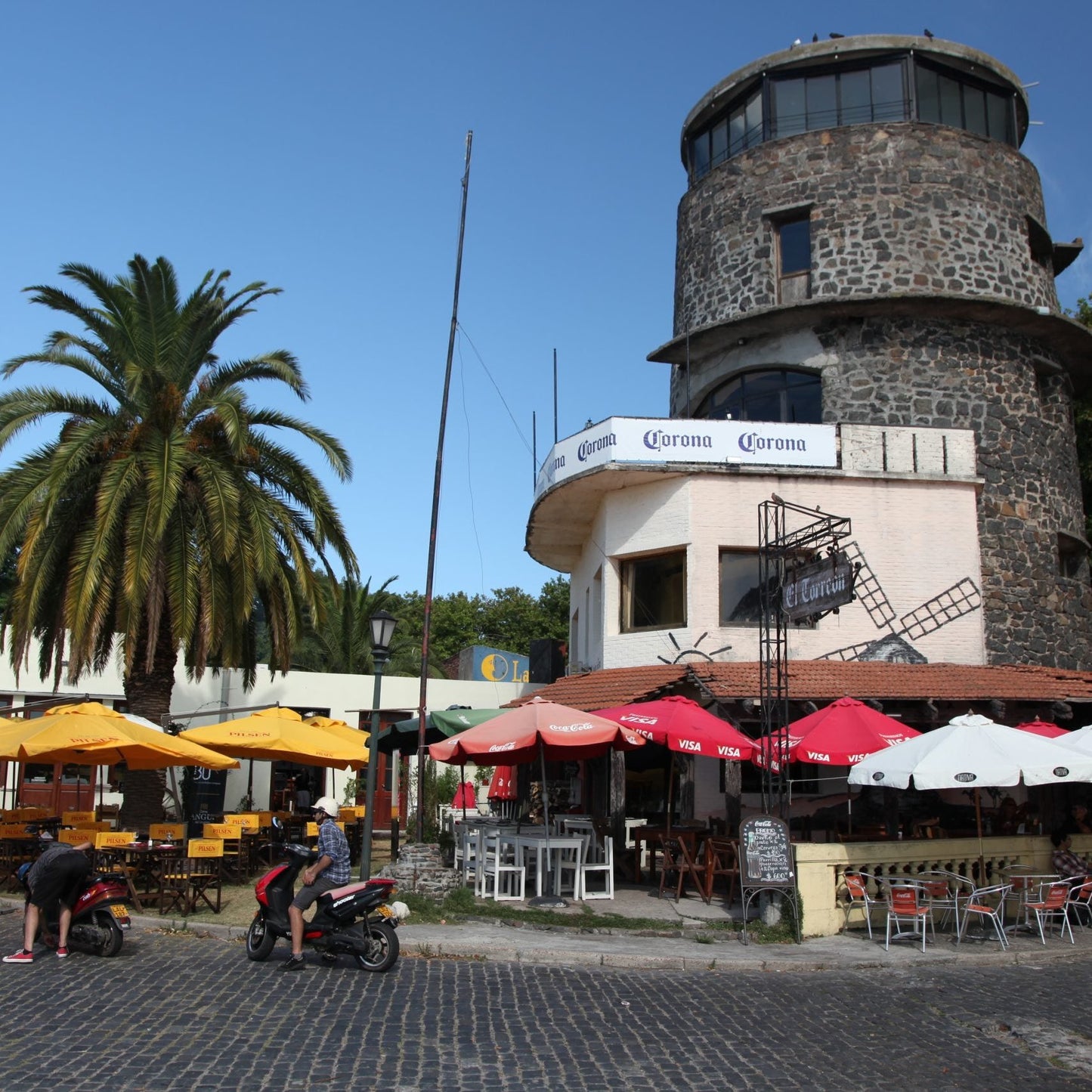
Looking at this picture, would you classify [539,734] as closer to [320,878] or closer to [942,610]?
[320,878]

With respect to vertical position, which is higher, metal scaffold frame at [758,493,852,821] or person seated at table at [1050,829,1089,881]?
metal scaffold frame at [758,493,852,821]

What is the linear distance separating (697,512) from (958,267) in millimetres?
7303

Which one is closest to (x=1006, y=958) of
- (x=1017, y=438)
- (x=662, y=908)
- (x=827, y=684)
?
(x=662, y=908)

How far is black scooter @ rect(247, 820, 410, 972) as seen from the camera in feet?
31.4

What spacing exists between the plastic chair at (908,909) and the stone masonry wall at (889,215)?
1212 centimetres

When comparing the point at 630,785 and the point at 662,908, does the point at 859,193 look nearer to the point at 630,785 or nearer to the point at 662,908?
the point at 630,785

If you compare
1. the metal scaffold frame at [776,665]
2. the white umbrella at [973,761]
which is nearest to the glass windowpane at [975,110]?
the metal scaffold frame at [776,665]

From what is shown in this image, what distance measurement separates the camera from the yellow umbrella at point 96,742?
13.8 m

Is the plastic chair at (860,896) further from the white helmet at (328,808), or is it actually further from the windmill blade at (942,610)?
the windmill blade at (942,610)

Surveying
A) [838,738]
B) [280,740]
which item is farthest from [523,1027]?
[280,740]

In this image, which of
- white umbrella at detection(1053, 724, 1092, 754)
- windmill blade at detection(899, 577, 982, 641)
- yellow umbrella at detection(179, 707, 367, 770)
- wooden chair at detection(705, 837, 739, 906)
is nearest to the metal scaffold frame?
wooden chair at detection(705, 837, 739, 906)

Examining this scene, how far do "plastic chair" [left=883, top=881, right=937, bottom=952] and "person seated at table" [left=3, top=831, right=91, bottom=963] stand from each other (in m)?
7.87

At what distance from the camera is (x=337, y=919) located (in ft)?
31.4

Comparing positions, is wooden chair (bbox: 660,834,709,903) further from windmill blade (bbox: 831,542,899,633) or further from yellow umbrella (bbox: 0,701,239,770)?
yellow umbrella (bbox: 0,701,239,770)
